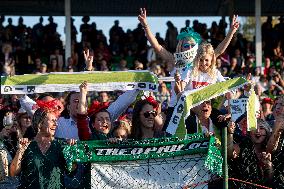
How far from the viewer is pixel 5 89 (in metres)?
7.31

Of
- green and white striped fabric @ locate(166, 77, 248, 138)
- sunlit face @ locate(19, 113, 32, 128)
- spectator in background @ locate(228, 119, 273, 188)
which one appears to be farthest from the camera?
sunlit face @ locate(19, 113, 32, 128)

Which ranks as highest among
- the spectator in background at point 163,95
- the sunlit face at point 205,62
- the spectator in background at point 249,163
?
the spectator in background at point 163,95

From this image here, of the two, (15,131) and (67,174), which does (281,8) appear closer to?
(15,131)

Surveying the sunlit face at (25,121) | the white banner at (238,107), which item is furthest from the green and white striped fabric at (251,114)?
the sunlit face at (25,121)

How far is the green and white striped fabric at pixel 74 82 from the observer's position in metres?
7.31

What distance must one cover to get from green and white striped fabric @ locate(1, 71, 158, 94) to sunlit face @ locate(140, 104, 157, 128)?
332 millimetres

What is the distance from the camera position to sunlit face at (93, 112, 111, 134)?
7.23m

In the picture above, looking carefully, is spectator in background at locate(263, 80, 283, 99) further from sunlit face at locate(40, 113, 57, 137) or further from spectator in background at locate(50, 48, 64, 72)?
sunlit face at locate(40, 113, 57, 137)

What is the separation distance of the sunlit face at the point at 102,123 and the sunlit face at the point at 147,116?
367 millimetres

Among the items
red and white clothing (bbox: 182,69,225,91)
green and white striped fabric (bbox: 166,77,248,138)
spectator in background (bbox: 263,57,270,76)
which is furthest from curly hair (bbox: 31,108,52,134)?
spectator in background (bbox: 263,57,270,76)

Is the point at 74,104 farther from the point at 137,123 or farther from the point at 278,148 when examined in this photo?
the point at 278,148

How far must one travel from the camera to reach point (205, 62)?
305 inches

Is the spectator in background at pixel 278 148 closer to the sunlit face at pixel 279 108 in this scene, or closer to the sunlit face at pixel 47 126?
the sunlit face at pixel 279 108

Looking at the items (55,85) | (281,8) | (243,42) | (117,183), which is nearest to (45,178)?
(117,183)
